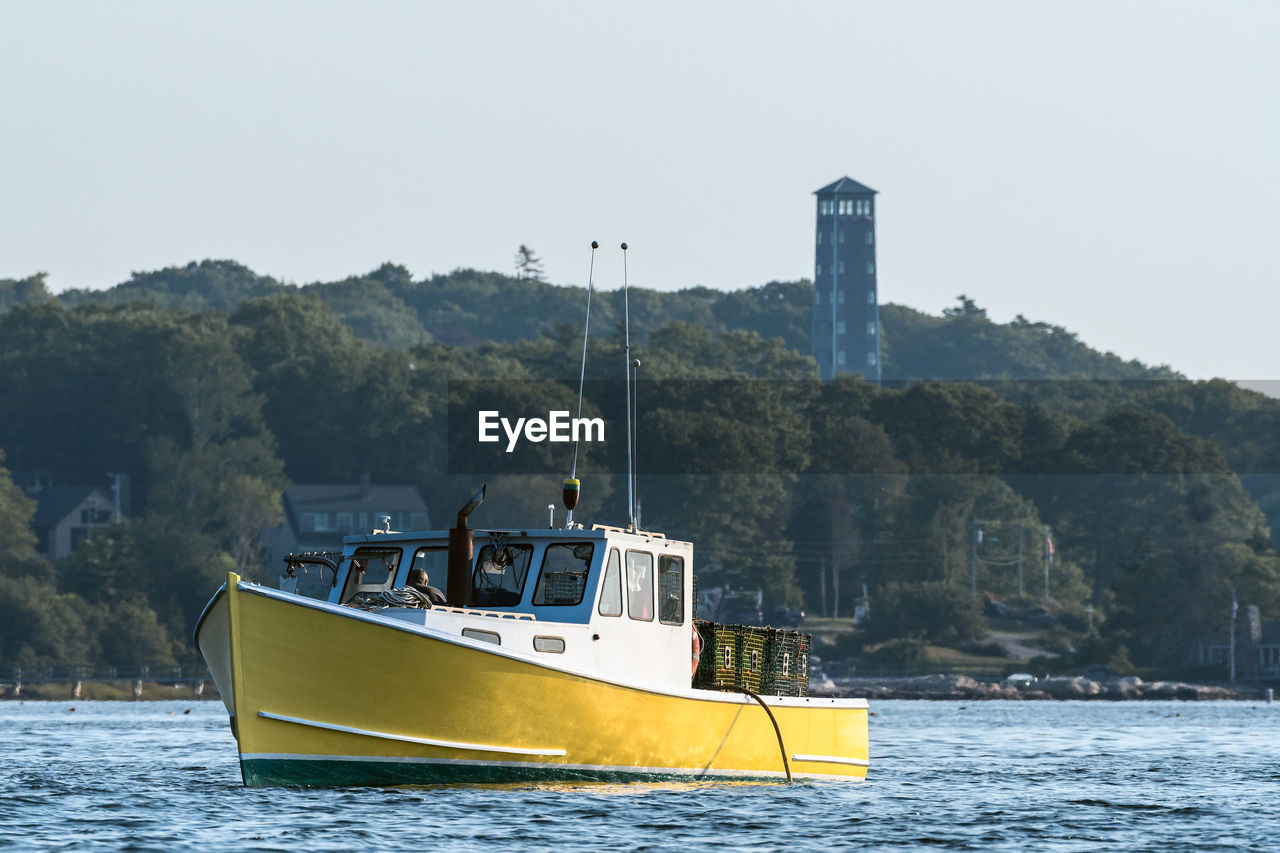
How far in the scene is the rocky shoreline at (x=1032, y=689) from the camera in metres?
141

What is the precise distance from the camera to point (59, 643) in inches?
5330

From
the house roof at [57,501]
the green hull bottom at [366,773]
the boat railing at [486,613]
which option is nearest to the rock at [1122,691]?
the house roof at [57,501]

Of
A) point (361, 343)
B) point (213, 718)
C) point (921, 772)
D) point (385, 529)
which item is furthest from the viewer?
point (361, 343)

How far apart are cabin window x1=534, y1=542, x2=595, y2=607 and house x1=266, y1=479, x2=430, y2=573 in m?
137

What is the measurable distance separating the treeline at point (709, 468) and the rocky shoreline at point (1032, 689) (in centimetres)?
761

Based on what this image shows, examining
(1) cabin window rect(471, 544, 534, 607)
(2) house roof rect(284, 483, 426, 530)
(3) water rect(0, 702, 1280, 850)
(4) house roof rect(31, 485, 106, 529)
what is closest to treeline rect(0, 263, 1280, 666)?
(2) house roof rect(284, 483, 426, 530)

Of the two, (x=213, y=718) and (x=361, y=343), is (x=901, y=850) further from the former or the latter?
(x=361, y=343)

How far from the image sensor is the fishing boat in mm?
28922

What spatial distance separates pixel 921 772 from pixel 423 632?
1961 centimetres

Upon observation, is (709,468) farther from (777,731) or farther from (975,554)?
(777,731)

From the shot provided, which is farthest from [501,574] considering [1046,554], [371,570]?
[1046,554]

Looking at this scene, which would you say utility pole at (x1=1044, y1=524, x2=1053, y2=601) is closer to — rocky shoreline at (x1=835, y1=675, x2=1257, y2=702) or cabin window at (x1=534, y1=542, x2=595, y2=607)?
rocky shoreline at (x1=835, y1=675, x2=1257, y2=702)

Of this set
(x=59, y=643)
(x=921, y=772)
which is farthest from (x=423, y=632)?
(x=59, y=643)

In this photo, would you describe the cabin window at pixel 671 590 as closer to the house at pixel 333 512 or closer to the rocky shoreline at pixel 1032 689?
the rocky shoreline at pixel 1032 689
